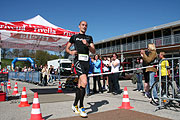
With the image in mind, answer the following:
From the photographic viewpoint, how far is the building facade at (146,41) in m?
24.9

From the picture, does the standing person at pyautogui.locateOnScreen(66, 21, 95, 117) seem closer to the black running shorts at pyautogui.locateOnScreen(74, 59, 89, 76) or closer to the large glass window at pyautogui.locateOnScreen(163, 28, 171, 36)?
the black running shorts at pyautogui.locateOnScreen(74, 59, 89, 76)

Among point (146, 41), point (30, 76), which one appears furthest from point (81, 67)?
point (146, 41)

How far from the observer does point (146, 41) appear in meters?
28.7

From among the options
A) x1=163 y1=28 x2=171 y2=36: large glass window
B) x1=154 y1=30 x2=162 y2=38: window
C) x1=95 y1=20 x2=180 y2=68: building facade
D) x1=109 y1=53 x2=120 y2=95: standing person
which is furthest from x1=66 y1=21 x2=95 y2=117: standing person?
x1=154 y1=30 x2=162 y2=38: window

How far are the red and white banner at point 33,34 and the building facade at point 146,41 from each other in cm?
1212

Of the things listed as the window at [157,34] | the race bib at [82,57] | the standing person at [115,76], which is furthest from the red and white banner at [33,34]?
the window at [157,34]

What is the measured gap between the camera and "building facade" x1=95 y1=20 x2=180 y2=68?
2491 cm

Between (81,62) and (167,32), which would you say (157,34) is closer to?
(167,32)

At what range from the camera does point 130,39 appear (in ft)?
107

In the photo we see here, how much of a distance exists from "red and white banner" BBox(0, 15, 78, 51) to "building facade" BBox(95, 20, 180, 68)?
12.1 metres

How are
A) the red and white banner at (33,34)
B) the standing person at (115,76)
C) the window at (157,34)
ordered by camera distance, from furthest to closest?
the window at (157,34) < the standing person at (115,76) < the red and white banner at (33,34)

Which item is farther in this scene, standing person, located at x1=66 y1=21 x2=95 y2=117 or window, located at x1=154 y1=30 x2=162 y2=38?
window, located at x1=154 y1=30 x2=162 y2=38

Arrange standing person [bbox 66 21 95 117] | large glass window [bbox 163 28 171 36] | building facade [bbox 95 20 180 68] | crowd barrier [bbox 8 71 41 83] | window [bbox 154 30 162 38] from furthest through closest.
Result: window [bbox 154 30 162 38]
large glass window [bbox 163 28 171 36]
building facade [bbox 95 20 180 68]
crowd barrier [bbox 8 71 41 83]
standing person [bbox 66 21 95 117]

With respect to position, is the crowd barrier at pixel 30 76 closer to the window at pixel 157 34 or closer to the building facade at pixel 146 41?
the building facade at pixel 146 41
